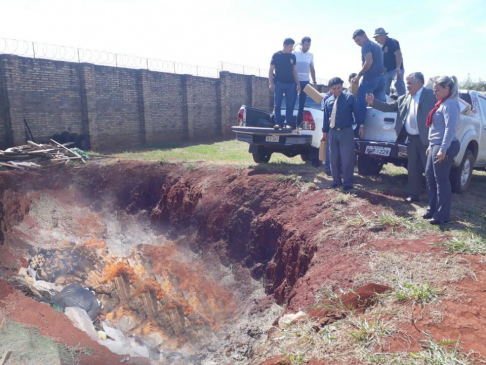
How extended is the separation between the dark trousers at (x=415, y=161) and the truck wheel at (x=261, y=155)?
3.56 meters

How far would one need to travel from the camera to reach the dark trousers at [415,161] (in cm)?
569

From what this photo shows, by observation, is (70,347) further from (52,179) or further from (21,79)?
(21,79)

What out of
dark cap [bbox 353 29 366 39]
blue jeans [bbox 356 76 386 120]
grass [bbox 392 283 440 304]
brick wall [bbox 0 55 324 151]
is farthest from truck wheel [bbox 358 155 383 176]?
brick wall [bbox 0 55 324 151]

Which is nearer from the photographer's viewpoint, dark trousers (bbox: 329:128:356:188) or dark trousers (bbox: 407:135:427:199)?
dark trousers (bbox: 407:135:427:199)

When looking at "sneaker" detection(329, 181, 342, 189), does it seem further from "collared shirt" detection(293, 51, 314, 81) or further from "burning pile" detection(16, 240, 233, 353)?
"collared shirt" detection(293, 51, 314, 81)

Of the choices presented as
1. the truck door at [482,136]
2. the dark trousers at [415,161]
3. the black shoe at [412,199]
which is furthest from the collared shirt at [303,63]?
the black shoe at [412,199]

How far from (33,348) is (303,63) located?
6.88 meters

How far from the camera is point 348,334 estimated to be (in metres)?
3.07

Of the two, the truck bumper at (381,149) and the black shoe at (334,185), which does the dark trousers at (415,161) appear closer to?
the truck bumper at (381,149)

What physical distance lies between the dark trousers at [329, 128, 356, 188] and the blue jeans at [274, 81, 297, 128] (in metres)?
1.83

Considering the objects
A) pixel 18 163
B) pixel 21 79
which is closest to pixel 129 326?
pixel 18 163

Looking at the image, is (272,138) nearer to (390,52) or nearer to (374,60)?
(374,60)

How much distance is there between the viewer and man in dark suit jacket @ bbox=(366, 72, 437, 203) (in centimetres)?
553

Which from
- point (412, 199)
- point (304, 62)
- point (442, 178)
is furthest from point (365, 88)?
point (442, 178)
